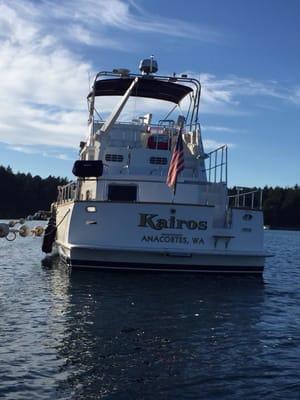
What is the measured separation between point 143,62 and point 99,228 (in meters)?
7.50

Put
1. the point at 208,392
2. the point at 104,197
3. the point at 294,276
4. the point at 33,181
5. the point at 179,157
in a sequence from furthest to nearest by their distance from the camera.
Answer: the point at 33,181, the point at 294,276, the point at 104,197, the point at 179,157, the point at 208,392

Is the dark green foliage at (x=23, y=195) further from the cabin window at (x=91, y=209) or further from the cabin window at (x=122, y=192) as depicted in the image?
the cabin window at (x=91, y=209)

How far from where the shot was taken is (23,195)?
418 ft

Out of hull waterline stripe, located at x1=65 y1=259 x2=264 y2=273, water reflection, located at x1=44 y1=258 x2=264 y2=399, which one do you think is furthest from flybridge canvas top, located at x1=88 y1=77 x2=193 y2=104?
water reflection, located at x1=44 y1=258 x2=264 y2=399

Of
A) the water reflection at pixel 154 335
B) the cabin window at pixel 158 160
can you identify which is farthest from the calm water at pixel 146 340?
the cabin window at pixel 158 160

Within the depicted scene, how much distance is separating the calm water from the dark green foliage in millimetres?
112744

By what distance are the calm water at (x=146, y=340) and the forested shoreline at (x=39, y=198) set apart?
10605 centimetres

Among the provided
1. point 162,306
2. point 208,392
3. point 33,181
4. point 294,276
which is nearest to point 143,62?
point 294,276

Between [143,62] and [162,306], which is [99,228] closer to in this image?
[162,306]

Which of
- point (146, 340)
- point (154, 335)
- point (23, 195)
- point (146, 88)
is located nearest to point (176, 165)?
point (146, 88)

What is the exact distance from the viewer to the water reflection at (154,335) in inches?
289

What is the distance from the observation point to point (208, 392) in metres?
7.03

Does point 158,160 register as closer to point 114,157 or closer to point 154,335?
point 114,157

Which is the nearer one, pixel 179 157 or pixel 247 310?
pixel 247 310
